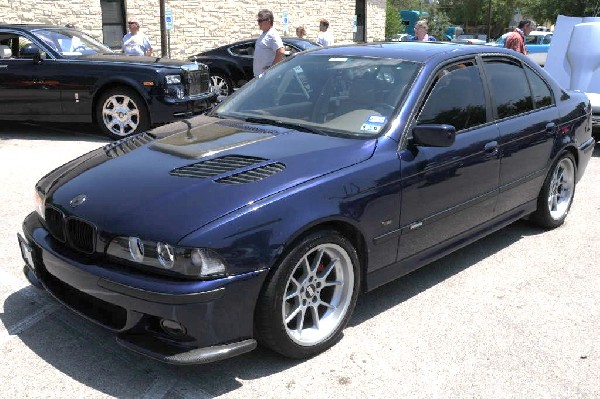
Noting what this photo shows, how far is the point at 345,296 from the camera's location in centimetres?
345

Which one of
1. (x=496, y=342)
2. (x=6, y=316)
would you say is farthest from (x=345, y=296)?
(x=6, y=316)

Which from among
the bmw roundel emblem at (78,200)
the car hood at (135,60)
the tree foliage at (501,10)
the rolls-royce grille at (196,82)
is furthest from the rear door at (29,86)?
the tree foliage at (501,10)

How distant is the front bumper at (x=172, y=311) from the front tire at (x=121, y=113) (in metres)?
6.17

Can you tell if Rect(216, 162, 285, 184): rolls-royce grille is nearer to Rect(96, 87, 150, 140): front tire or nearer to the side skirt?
the side skirt

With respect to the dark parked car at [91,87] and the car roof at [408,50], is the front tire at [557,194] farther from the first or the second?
the dark parked car at [91,87]

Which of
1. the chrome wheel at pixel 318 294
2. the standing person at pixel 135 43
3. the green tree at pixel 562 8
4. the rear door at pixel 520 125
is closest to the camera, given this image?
the chrome wheel at pixel 318 294

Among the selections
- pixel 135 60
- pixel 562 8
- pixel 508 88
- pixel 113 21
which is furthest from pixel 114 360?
pixel 562 8

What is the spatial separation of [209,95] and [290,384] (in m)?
7.15

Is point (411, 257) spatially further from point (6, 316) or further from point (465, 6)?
point (465, 6)

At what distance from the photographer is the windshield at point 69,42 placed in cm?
939

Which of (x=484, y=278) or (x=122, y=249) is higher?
(x=122, y=249)

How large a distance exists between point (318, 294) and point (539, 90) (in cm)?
285

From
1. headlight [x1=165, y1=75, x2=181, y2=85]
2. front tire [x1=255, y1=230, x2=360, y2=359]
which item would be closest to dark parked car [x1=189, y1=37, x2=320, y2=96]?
headlight [x1=165, y1=75, x2=181, y2=85]

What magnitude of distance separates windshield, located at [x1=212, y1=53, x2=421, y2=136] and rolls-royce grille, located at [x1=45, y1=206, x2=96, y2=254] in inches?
55.5
